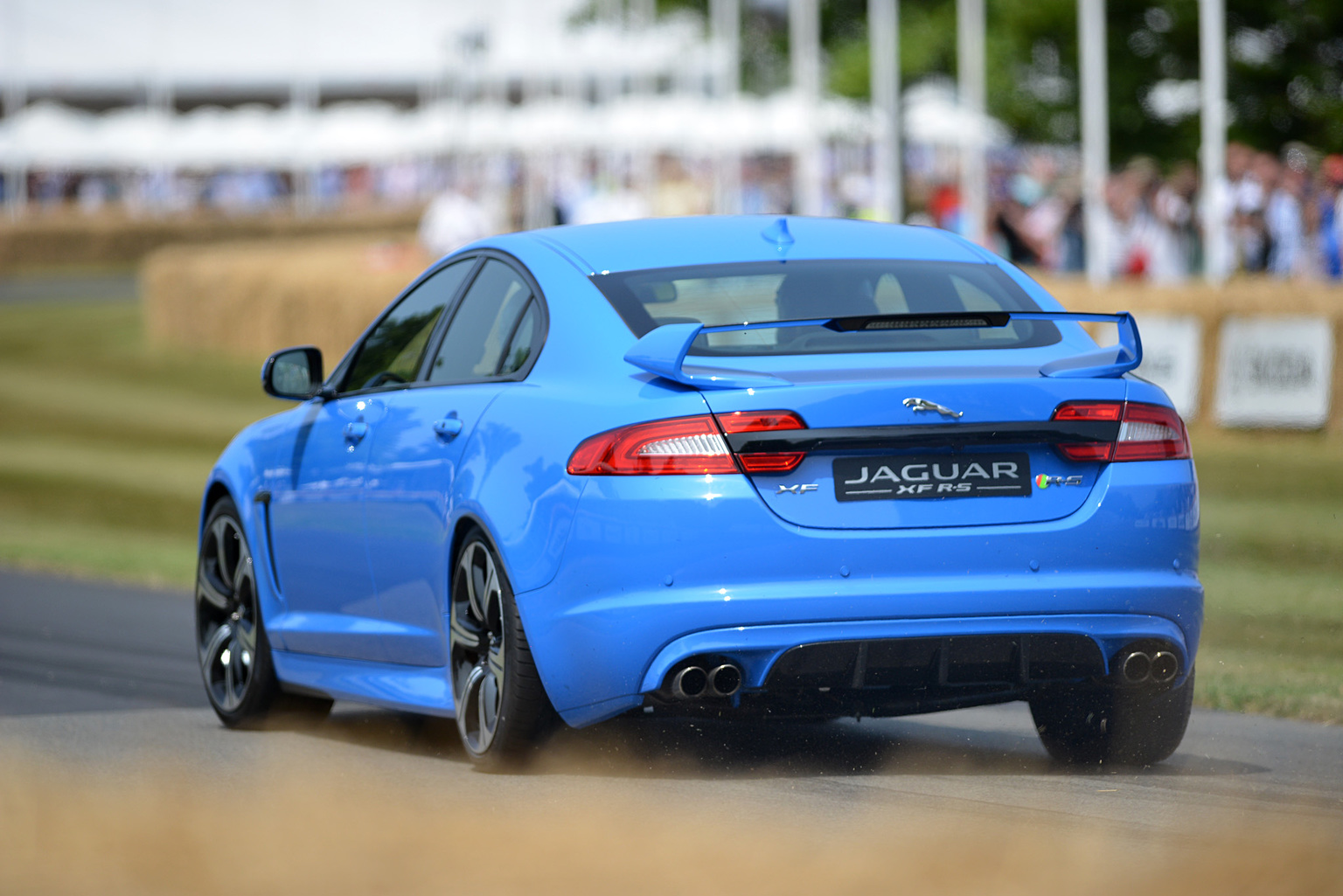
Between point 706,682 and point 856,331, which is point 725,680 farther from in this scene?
point 856,331

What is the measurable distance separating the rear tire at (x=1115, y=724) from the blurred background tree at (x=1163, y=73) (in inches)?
1095

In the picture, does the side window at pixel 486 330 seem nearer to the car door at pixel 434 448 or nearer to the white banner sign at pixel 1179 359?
the car door at pixel 434 448

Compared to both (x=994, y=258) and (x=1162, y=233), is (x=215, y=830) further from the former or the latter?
(x=1162, y=233)

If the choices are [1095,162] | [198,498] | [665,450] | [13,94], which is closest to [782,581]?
[665,450]

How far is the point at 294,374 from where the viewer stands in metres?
7.61

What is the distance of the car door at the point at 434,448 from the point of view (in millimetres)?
6352

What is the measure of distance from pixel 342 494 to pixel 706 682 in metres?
1.88

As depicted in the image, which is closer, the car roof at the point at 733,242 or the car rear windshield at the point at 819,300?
the car rear windshield at the point at 819,300

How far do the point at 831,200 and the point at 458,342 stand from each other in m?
31.6

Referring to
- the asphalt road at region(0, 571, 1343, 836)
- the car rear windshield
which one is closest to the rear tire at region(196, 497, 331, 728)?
the asphalt road at region(0, 571, 1343, 836)

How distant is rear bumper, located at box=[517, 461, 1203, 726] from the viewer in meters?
5.54

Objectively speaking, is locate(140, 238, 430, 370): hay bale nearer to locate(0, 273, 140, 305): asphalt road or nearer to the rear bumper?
locate(0, 273, 140, 305): asphalt road

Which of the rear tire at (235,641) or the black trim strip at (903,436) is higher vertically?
the black trim strip at (903,436)

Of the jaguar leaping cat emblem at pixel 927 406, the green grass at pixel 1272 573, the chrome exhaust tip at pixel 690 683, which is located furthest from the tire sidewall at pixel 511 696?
the green grass at pixel 1272 573
